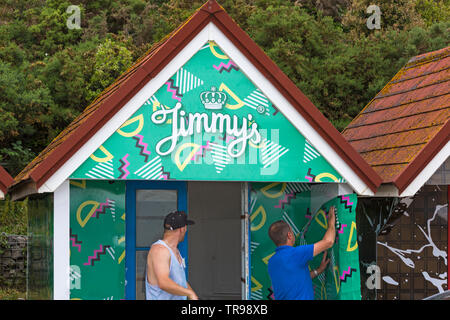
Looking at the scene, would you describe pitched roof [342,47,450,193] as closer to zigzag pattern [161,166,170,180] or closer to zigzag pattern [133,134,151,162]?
zigzag pattern [161,166,170,180]

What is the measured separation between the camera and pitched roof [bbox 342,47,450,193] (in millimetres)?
9602

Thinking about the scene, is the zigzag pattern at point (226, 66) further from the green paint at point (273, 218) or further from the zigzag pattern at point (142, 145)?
the green paint at point (273, 218)

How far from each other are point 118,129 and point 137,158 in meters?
0.37

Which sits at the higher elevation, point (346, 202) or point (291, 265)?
point (346, 202)

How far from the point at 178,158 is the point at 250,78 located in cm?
123

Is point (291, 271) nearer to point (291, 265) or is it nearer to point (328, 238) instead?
point (291, 265)

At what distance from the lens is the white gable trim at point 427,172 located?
949 cm

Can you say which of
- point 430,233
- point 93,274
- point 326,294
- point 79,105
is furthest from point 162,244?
point 79,105

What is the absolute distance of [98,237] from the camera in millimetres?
9188

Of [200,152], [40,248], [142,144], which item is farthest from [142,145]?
[40,248]

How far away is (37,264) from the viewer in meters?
10.5

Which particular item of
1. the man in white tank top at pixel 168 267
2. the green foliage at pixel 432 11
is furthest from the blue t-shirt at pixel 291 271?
the green foliage at pixel 432 11

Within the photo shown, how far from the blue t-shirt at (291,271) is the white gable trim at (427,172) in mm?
1619
